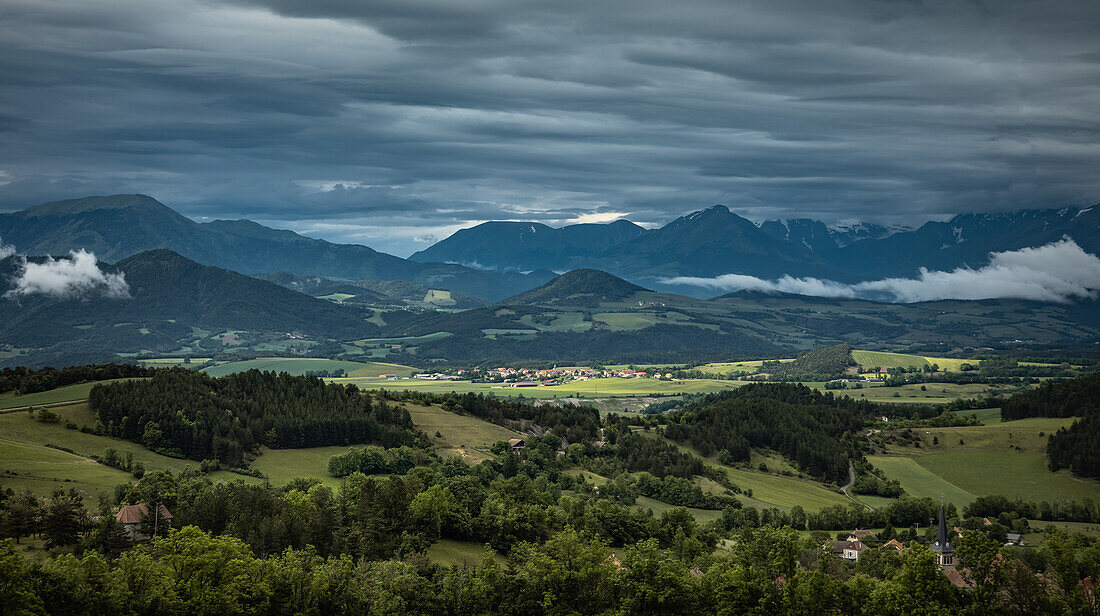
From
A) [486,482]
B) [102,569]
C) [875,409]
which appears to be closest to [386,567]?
[102,569]

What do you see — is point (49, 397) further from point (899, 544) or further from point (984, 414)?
point (984, 414)

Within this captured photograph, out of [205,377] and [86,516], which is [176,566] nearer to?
[86,516]

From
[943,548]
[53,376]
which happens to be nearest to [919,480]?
[943,548]

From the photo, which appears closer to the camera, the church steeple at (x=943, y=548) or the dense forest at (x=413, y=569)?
the dense forest at (x=413, y=569)

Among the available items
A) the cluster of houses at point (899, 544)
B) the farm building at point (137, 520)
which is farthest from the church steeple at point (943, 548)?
the farm building at point (137, 520)

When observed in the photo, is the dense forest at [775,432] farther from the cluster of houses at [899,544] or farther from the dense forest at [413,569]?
the dense forest at [413,569]
